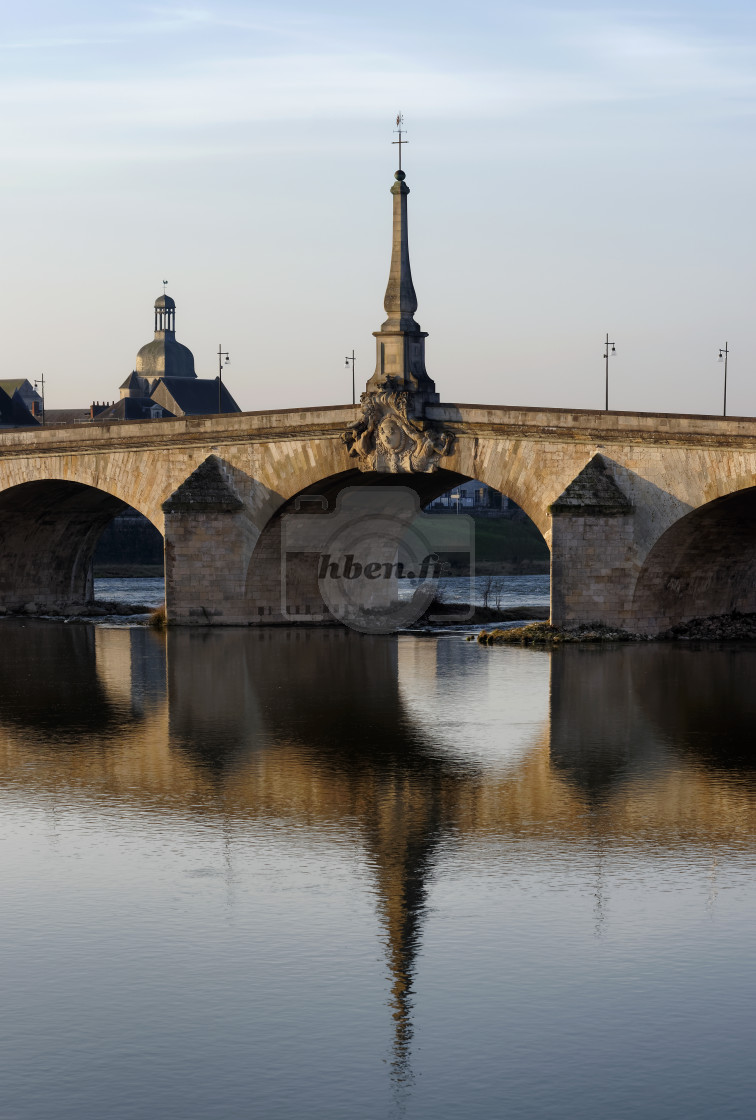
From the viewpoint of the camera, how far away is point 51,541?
6094cm

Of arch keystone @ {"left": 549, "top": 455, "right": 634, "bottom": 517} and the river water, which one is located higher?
arch keystone @ {"left": 549, "top": 455, "right": 634, "bottom": 517}

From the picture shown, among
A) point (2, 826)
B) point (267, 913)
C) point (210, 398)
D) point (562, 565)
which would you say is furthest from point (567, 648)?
point (210, 398)

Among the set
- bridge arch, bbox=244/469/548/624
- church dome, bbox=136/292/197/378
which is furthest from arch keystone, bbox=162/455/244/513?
church dome, bbox=136/292/197/378

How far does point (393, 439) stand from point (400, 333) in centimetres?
316

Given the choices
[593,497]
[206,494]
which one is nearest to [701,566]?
[593,497]

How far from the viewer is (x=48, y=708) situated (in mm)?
30422

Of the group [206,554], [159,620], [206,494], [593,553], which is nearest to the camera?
[593,553]

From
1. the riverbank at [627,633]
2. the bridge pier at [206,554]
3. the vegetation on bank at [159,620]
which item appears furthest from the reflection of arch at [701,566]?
the vegetation on bank at [159,620]

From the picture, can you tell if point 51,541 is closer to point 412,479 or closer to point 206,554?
point 206,554

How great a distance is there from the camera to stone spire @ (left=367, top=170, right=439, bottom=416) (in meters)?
44.8

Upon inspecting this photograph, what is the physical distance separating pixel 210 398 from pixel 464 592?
209 ft

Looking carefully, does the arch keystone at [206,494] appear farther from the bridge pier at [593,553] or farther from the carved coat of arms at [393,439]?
the bridge pier at [593,553]

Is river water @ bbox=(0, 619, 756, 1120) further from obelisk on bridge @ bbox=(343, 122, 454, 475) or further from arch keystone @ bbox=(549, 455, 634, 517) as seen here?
obelisk on bridge @ bbox=(343, 122, 454, 475)

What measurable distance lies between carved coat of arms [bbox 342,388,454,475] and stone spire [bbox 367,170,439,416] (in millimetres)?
485
